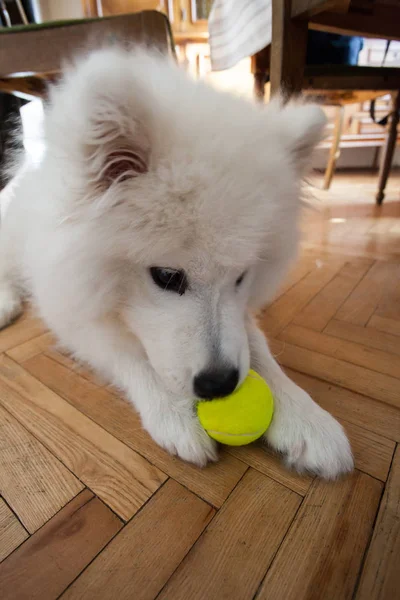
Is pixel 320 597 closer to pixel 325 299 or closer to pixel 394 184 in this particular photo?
pixel 325 299

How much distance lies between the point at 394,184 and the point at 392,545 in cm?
556

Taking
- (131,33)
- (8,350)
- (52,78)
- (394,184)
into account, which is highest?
(131,33)

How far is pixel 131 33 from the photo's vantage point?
1.79 m

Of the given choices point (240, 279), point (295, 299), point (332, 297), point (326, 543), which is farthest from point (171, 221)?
point (332, 297)

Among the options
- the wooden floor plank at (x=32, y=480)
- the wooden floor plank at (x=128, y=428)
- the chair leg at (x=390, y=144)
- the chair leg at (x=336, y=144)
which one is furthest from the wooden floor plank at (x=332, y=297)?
the chair leg at (x=336, y=144)

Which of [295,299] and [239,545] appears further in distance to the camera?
[295,299]

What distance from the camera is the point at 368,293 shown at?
5.64 feet

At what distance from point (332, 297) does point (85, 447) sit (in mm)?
1267

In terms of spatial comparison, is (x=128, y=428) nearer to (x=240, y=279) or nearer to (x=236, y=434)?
(x=236, y=434)

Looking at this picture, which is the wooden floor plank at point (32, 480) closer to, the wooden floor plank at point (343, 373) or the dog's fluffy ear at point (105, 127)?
the dog's fluffy ear at point (105, 127)

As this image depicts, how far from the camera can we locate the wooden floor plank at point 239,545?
59 centimetres

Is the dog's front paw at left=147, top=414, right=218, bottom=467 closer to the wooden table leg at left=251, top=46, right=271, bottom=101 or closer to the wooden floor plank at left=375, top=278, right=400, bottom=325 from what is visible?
the wooden floor plank at left=375, top=278, right=400, bottom=325

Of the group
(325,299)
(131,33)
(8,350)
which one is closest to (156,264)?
(8,350)

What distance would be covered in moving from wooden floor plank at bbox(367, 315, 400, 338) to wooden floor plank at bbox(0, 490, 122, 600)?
1.17 metres
